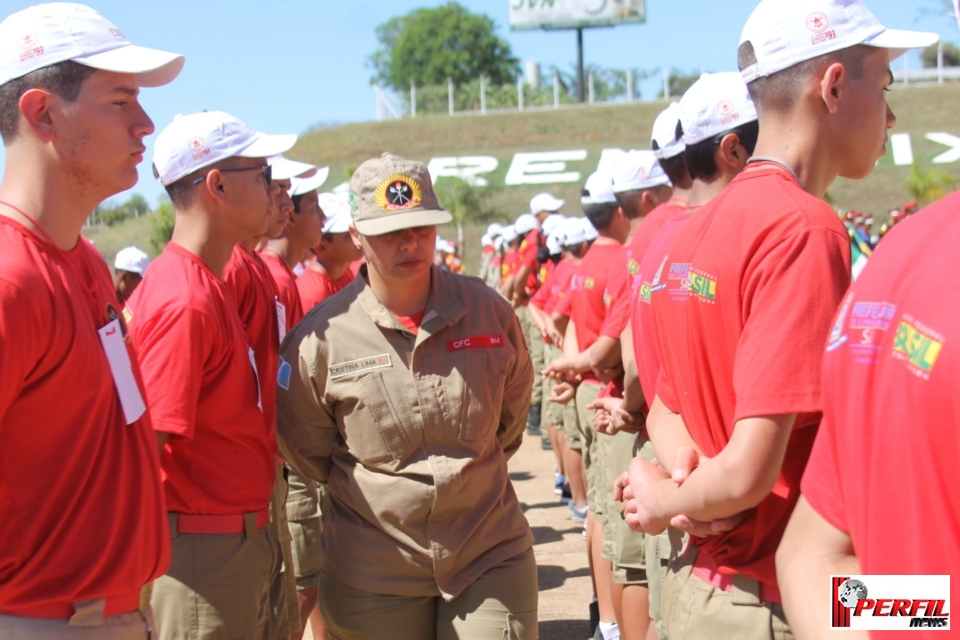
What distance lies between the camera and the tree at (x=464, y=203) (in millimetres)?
41000

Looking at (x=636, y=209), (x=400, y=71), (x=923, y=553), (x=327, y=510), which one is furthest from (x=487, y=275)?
(x=400, y=71)

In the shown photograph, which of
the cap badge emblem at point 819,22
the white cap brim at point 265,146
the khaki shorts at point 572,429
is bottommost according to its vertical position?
the khaki shorts at point 572,429

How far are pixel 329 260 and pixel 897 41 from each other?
4932 mm

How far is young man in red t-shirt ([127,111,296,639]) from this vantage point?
3.31m

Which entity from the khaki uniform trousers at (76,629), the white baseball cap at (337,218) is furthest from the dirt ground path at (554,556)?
the khaki uniform trousers at (76,629)

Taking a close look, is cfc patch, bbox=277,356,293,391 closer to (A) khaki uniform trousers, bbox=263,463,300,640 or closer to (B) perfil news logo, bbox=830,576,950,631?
(A) khaki uniform trousers, bbox=263,463,300,640

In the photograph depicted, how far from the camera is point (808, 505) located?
152cm

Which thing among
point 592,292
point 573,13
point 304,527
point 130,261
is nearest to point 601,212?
point 592,292

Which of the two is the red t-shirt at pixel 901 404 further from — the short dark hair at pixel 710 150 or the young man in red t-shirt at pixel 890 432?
the short dark hair at pixel 710 150

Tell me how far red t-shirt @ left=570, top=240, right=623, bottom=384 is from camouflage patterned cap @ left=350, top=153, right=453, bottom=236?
113 inches

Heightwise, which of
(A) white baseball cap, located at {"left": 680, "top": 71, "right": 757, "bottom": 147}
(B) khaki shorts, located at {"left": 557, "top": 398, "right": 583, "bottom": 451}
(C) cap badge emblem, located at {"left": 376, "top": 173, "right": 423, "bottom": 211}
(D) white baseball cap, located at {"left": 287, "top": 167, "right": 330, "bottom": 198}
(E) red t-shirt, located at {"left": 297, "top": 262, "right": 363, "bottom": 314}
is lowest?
(B) khaki shorts, located at {"left": 557, "top": 398, "right": 583, "bottom": 451}

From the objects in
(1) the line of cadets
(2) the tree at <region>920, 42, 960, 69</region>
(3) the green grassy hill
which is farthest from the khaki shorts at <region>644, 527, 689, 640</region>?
(2) the tree at <region>920, 42, 960, 69</region>

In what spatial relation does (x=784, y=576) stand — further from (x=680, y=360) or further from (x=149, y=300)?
(x=149, y=300)

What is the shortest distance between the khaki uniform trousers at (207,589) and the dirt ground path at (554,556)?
3.04 metres
